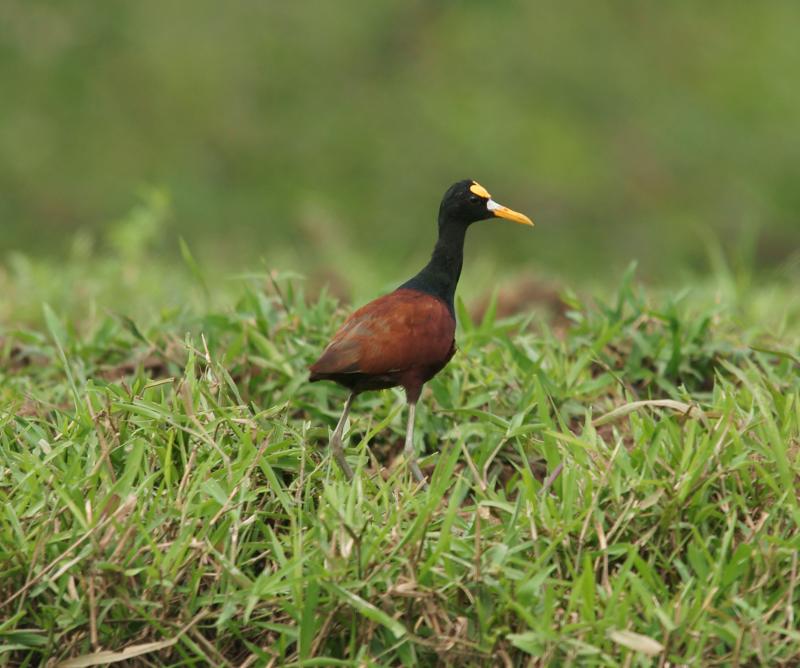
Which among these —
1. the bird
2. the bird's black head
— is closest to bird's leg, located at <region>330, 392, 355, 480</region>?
the bird

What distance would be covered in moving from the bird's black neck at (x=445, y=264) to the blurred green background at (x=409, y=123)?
5.61 m

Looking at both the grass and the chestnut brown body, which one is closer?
the grass

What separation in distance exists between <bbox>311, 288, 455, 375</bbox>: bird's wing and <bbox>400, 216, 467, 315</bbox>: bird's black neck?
162mm

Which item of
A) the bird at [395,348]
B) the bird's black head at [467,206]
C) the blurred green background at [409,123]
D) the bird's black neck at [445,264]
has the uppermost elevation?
the bird's black head at [467,206]

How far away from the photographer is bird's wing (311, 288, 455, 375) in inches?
143

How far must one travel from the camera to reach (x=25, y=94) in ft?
35.1

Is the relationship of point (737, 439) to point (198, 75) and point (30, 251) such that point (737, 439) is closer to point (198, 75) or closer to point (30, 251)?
point (30, 251)

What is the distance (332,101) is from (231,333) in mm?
6832

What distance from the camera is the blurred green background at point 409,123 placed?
33.4ft

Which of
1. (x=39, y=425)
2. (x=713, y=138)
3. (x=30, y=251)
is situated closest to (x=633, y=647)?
(x=39, y=425)

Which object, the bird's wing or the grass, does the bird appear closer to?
the bird's wing

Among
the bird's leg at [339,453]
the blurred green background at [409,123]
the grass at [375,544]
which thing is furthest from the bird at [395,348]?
the blurred green background at [409,123]

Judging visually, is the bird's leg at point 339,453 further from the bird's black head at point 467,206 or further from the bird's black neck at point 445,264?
the bird's black head at point 467,206

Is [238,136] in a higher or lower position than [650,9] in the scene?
lower
